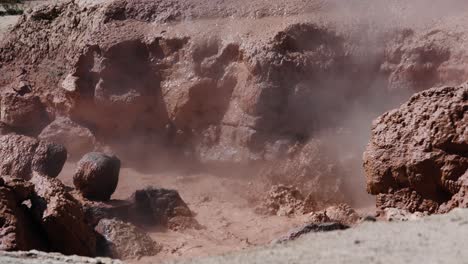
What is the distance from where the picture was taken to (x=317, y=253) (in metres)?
4.27

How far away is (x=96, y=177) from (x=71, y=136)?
2812mm

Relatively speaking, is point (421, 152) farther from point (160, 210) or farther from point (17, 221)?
point (17, 221)

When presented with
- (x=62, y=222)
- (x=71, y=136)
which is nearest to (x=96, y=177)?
(x=62, y=222)

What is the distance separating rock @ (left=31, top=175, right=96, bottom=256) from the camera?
6469mm

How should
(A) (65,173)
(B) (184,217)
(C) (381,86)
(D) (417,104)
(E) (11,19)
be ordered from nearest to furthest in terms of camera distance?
(D) (417,104), (B) (184,217), (C) (381,86), (A) (65,173), (E) (11,19)

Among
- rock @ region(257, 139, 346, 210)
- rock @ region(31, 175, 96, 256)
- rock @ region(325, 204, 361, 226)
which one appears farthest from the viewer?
rock @ region(257, 139, 346, 210)

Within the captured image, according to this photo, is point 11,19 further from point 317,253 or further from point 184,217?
point 317,253

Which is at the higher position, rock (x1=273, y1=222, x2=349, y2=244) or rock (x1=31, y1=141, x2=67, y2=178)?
rock (x1=31, y1=141, x2=67, y2=178)

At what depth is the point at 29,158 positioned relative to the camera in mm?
9273

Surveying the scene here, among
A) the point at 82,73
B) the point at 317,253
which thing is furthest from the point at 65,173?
the point at 317,253

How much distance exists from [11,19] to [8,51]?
7.80 feet

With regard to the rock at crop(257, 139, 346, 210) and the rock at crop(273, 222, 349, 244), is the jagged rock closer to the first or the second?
the rock at crop(273, 222, 349, 244)

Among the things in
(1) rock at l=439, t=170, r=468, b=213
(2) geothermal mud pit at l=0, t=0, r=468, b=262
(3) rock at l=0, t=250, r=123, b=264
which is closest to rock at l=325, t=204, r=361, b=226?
(2) geothermal mud pit at l=0, t=0, r=468, b=262

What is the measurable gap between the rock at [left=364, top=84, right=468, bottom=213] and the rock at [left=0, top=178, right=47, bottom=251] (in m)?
2.60
